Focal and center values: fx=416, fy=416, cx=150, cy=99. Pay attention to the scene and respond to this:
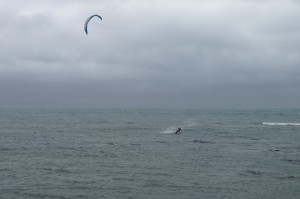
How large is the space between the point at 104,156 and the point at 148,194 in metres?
18.7

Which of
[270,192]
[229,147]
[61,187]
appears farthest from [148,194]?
[229,147]

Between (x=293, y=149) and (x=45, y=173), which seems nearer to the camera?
(x=45, y=173)

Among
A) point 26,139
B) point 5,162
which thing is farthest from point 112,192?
point 26,139

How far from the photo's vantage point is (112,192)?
30250 millimetres

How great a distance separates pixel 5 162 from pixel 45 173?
8.16m

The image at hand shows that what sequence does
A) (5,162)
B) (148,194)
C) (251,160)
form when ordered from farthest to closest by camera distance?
(251,160)
(5,162)
(148,194)

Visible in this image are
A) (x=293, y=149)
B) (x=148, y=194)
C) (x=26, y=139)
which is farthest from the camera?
(x=26, y=139)

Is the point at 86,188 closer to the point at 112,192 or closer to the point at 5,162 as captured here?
the point at 112,192

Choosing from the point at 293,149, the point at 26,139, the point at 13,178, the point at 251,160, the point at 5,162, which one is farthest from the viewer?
the point at 26,139

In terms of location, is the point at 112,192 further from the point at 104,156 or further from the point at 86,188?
the point at 104,156

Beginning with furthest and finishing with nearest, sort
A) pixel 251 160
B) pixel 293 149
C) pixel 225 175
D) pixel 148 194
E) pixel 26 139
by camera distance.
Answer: pixel 26 139
pixel 293 149
pixel 251 160
pixel 225 175
pixel 148 194

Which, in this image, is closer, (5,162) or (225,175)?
(225,175)

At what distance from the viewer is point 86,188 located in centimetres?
3123

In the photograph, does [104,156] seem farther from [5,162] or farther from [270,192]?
[270,192]
